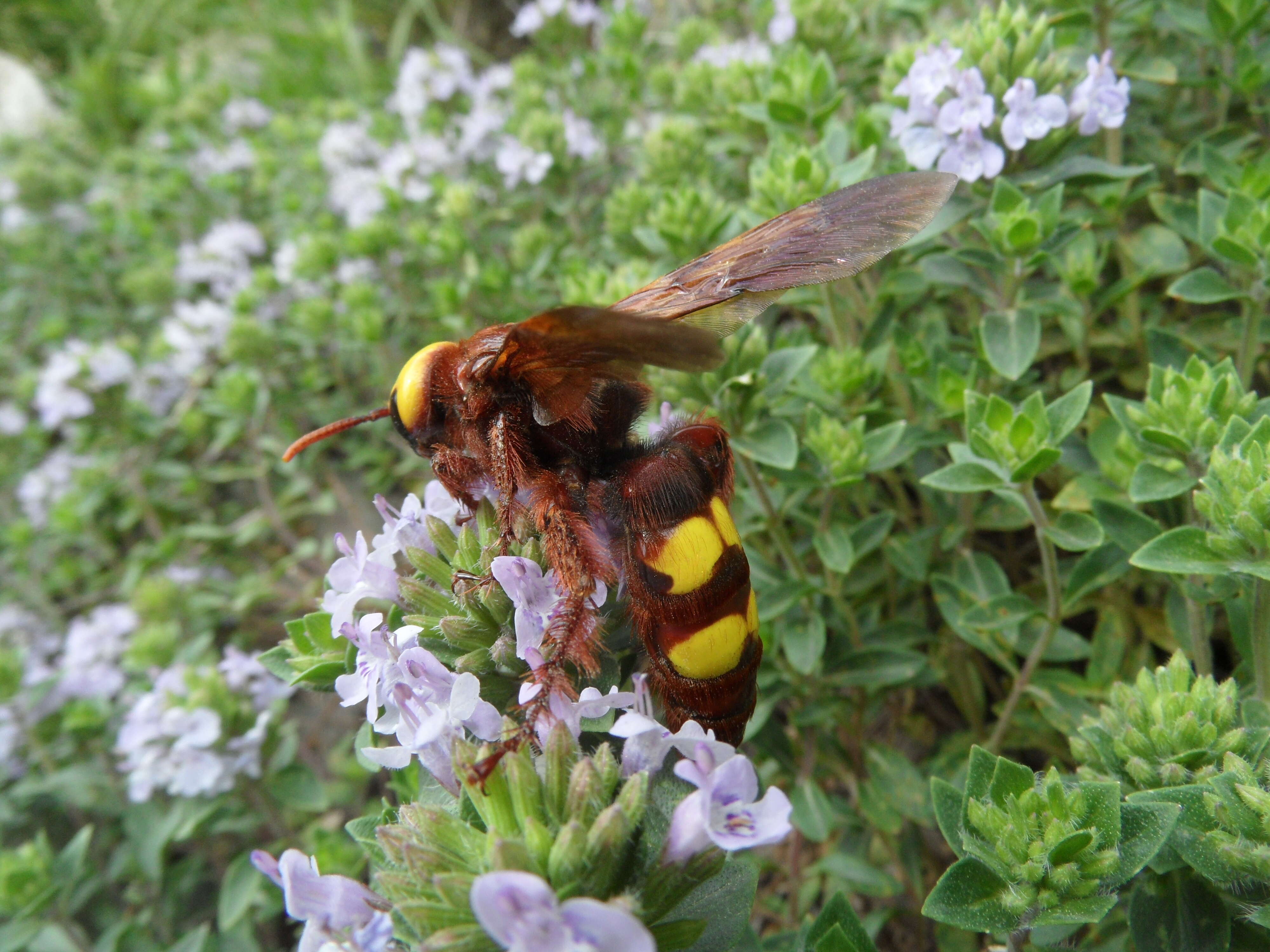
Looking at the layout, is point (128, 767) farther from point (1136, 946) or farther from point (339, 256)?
point (1136, 946)

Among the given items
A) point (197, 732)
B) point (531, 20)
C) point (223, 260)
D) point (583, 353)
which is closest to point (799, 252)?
point (583, 353)

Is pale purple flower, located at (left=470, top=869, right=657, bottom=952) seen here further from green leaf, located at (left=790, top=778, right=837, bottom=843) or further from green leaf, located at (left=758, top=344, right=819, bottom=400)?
green leaf, located at (left=758, top=344, right=819, bottom=400)

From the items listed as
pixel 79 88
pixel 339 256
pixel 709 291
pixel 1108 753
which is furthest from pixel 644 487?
pixel 79 88

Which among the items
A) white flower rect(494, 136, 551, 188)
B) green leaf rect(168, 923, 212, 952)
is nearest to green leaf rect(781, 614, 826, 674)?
green leaf rect(168, 923, 212, 952)

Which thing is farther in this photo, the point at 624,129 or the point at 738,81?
the point at 624,129

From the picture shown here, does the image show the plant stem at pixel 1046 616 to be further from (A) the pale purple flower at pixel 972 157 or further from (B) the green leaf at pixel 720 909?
(B) the green leaf at pixel 720 909

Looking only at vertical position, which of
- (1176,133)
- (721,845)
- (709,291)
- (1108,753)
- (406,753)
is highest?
(709,291)

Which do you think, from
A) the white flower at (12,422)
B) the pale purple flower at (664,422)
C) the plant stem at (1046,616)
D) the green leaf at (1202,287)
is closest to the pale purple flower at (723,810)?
the pale purple flower at (664,422)
